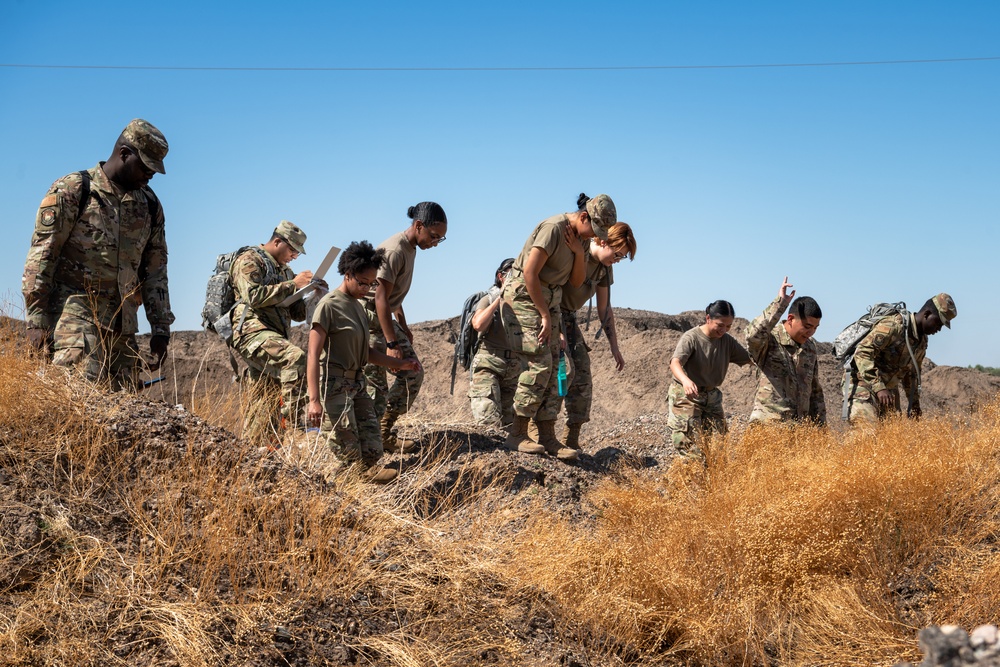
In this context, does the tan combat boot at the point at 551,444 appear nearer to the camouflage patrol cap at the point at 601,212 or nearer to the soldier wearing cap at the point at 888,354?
the camouflage patrol cap at the point at 601,212

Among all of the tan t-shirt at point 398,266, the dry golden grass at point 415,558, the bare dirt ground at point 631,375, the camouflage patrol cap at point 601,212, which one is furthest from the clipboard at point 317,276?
the bare dirt ground at point 631,375

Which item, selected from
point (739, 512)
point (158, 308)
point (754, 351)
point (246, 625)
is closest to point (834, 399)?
point (754, 351)

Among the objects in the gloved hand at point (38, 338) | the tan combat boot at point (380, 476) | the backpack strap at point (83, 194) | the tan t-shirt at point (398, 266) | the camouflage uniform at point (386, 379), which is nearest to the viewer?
the gloved hand at point (38, 338)

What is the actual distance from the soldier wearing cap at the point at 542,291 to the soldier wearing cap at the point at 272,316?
1715 millimetres

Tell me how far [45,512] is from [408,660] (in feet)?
5.55

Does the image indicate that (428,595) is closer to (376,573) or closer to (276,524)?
(376,573)

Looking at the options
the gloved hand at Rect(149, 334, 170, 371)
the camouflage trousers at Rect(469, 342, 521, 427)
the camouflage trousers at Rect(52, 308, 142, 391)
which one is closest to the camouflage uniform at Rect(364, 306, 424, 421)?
the camouflage trousers at Rect(469, 342, 521, 427)

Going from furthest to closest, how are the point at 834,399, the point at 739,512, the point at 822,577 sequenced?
the point at 834,399 < the point at 739,512 < the point at 822,577

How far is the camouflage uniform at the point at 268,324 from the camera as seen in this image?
6250mm

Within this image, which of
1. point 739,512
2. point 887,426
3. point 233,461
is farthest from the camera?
point 887,426

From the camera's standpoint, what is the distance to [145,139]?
5.49 m

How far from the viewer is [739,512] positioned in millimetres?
5590

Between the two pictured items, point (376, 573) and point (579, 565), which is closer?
point (376, 573)

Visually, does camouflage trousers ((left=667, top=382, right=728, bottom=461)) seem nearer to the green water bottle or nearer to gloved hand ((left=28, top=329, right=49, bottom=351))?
the green water bottle
